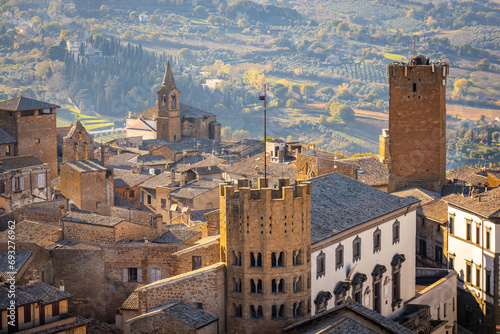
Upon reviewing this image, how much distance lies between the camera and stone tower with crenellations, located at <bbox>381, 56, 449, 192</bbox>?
71750mm

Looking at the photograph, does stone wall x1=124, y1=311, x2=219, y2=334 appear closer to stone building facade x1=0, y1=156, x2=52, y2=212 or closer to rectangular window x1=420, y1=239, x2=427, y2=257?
stone building facade x1=0, y1=156, x2=52, y2=212

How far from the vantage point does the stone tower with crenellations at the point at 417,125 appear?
71750 millimetres

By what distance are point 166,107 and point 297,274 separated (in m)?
71.4

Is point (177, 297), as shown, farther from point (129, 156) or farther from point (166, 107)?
point (166, 107)

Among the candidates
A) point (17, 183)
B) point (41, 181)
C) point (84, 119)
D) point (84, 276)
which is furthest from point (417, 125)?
point (84, 119)

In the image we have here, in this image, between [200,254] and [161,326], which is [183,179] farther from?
[161,326]

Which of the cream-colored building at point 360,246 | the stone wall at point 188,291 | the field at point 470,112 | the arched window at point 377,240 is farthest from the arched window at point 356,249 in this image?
the field at point 470,112

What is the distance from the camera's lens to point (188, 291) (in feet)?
130

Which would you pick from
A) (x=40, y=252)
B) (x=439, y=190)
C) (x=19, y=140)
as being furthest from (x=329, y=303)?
(x=19, y=140)

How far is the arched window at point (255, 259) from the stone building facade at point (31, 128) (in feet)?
129

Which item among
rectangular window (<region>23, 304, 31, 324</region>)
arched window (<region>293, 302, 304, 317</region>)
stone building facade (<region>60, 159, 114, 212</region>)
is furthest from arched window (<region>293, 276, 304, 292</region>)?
stone building facade (<region>60, 159, 114, 212</region>)

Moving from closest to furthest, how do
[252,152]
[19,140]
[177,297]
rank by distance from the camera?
1. [177,297]
2. [19,140]
3. [252,152]

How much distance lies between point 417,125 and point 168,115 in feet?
138

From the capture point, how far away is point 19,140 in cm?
7669
